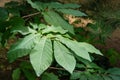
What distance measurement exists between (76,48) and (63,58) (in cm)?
8

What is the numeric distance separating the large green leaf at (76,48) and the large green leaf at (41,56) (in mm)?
71

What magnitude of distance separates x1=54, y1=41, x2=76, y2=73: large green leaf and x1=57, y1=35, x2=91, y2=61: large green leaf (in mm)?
30

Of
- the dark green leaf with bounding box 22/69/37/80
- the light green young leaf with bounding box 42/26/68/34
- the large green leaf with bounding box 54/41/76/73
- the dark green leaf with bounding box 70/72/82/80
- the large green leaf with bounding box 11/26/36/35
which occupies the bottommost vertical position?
the dark green leaf with bounding box 70/72/82/80

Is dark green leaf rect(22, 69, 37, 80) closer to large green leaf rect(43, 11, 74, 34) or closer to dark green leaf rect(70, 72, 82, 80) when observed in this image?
dark green leaf rect(70, 72, 82, 80)

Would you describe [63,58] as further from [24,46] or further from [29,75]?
[29,75]

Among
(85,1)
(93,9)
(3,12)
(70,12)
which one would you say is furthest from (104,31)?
(3,12)

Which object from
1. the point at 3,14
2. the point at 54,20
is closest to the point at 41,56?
the point at 54,20

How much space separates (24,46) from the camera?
1.20 m

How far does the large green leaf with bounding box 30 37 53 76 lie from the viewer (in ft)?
3.63

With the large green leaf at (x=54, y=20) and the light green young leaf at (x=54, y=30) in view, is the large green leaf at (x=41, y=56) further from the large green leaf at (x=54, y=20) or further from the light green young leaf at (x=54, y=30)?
the large green leaf at (x=54, y=20)

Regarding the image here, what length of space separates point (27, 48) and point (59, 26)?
0.23m

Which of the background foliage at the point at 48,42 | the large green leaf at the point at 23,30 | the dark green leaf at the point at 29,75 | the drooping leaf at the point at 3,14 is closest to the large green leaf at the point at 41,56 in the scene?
the background foliage at the point at 48,42

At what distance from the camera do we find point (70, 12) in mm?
1448

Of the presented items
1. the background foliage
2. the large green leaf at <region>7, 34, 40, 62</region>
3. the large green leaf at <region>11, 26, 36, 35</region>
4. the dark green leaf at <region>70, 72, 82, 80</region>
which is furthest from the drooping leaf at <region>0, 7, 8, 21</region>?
the dark green leaf at <region>70, 72, 82, 80</region>
